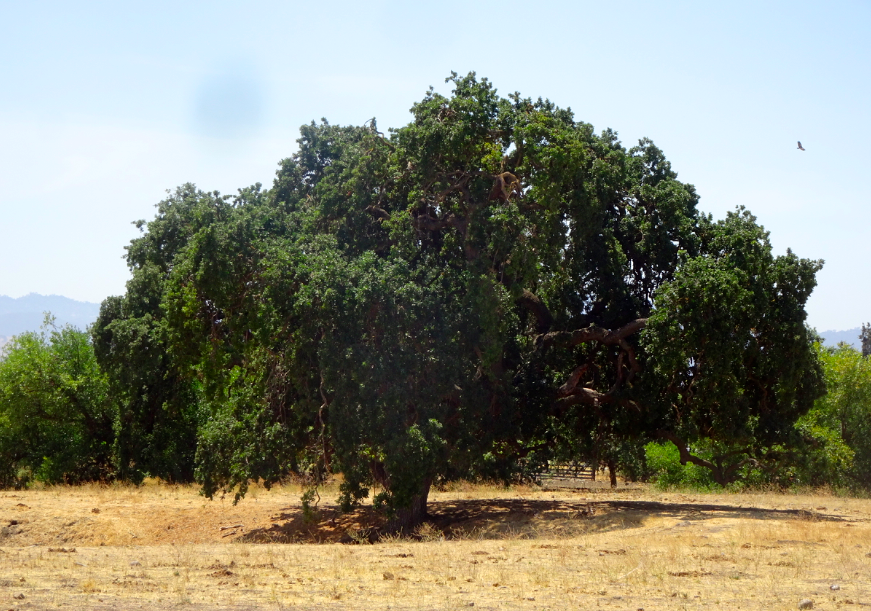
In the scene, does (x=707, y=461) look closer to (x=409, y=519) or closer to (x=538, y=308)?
(x=538, y=308)

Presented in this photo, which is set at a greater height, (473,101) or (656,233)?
(473,101)

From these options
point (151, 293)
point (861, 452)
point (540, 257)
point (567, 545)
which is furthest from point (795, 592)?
point (861, 452)

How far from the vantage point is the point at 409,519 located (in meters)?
18.9

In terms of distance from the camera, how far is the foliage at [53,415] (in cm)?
3036

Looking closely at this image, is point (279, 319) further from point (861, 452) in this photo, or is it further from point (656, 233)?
point (861, 452)

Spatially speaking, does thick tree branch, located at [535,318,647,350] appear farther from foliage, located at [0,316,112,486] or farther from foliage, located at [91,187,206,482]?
foliage, located at [0,316,112,486]

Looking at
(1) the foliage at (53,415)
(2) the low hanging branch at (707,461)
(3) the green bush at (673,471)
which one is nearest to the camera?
(2) the low hanging branch at (707,461)

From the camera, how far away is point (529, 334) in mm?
21344

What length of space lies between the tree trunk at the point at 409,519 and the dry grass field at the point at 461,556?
535 mm

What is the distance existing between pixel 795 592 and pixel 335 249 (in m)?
11.8

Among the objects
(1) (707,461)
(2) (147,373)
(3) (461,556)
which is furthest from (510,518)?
(2) (147,373)

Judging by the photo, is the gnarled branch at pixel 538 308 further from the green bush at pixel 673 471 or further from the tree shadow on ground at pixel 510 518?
the green bush at pixel 673 471

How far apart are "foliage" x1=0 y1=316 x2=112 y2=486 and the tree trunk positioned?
17.3m

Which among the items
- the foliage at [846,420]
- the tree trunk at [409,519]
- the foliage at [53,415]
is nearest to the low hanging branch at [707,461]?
the foliage at [846,420]
